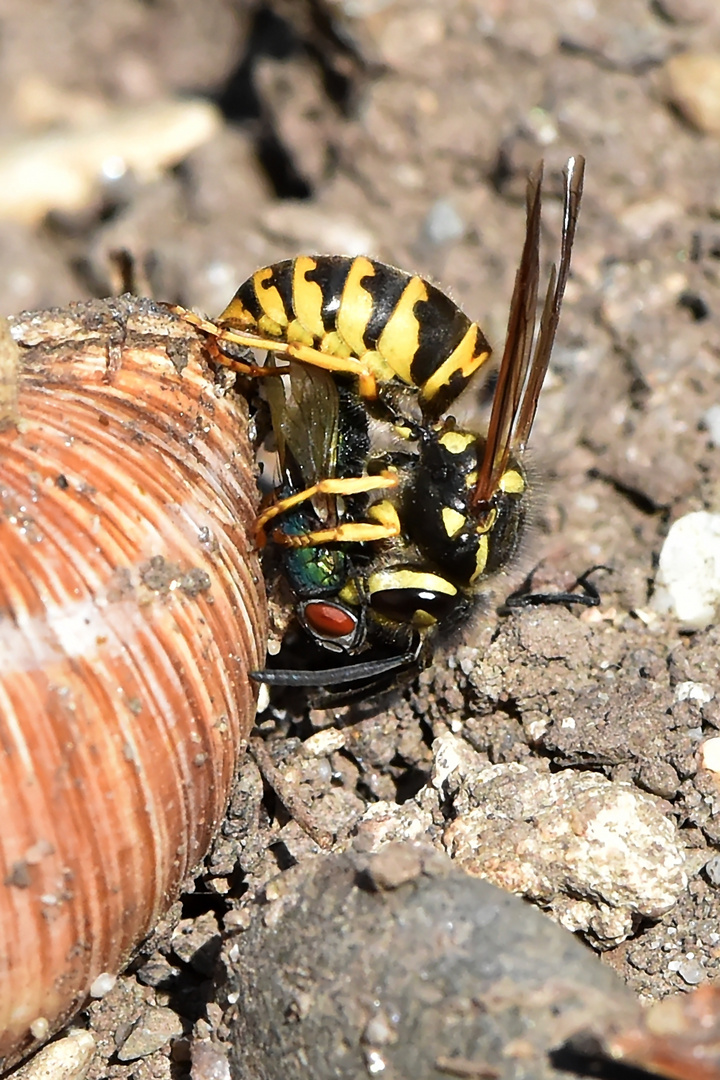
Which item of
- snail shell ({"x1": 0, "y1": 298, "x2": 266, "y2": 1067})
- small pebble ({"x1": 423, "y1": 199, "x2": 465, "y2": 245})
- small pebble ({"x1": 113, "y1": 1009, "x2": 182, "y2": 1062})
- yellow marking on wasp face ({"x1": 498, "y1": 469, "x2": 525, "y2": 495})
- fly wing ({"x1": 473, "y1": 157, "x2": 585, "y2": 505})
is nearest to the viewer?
snail shell ({"x1": 0, "y1": 298, "x2": 266, "y2": 1067})

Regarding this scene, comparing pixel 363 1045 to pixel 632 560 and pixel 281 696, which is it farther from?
pixel 632 560

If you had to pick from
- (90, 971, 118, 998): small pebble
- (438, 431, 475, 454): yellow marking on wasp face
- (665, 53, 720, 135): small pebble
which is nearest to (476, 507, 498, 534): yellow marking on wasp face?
(438, 431, 475, 454): yellow marking on wasp face

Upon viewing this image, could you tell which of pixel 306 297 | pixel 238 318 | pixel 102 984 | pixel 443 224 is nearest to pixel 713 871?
pixel 102 984

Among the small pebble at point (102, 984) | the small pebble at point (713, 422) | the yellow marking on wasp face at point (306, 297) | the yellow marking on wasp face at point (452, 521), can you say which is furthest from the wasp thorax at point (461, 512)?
the small pebble at point (102, 984)

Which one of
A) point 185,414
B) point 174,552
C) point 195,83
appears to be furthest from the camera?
point 195,83


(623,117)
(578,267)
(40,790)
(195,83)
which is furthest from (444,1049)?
(195,83)

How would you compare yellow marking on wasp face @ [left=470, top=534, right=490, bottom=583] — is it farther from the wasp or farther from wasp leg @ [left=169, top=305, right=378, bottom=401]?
wasp leg @ [left=169, top=305, right=378, bottom=401]

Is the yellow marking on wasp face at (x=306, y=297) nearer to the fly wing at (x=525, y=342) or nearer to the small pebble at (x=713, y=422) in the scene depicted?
the fly wing at (x=525, y=342)
